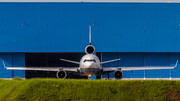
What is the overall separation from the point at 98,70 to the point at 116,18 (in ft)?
53.7

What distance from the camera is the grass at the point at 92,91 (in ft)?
86.3

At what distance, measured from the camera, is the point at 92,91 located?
27.0m

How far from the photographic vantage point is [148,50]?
2083 inches

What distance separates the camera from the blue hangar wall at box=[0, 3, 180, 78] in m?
52.5

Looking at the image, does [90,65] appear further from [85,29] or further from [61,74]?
[85,29]

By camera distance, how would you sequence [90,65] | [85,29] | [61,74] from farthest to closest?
[85,29]
[61,74]
[90,65]

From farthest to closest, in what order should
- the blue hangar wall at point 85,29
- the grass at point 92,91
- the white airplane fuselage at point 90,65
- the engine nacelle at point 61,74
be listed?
the blue hangar wall at point 85,29 < the engine nacelle at point 61,74 < the white airplane fuselage at point 90,65 < the grass at point 92,91

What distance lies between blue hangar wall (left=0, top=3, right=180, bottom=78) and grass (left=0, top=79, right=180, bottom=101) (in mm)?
24148

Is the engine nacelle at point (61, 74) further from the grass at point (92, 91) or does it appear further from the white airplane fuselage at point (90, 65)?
the grass at point (92, 91)

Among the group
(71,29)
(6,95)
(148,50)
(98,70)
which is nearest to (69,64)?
(71,29)

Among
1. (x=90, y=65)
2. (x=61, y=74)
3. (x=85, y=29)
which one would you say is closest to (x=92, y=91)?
(x=90, y=65)

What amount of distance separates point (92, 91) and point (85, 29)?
89.1ft

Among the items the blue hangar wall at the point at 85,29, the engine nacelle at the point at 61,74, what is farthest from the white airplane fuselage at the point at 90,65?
the blue hangar wall at the point at 85,29

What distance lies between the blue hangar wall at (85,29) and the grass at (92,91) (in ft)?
79.2
